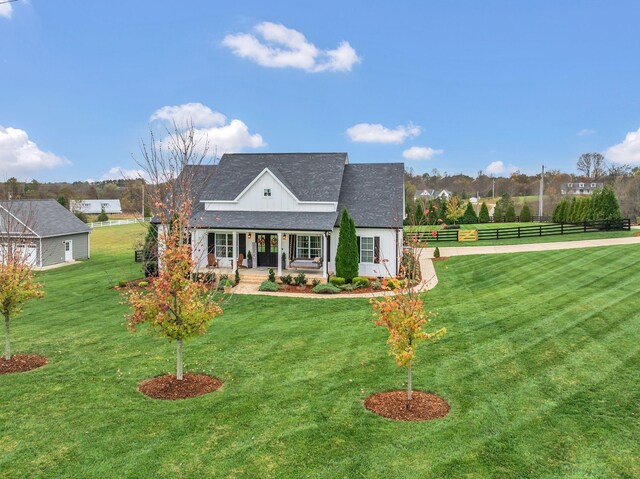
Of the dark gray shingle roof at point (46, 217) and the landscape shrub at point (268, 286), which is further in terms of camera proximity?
the dark gray shingle roof at point (46, 217)

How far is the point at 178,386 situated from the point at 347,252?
1410cm

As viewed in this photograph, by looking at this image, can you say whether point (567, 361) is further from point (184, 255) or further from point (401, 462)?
point (184, 255)

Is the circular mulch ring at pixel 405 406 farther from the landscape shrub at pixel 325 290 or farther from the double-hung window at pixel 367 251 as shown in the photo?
the double-hung window at pixel 367 251

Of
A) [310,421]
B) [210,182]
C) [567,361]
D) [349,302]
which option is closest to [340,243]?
[349,302]

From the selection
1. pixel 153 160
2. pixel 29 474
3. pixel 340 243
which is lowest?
pixel 29 474

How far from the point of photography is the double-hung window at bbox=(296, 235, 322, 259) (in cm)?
2611

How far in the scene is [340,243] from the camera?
23.4 m

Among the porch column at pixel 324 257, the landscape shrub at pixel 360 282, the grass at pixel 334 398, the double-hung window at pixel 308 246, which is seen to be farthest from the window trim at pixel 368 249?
the grass at pixel 334 398

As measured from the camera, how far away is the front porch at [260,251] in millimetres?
25312

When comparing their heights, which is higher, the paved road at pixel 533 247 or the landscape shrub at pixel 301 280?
the paved road at pixel 533 247

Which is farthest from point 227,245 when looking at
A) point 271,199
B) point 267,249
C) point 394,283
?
point 394,283

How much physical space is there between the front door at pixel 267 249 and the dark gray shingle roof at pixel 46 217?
17036 millimetres

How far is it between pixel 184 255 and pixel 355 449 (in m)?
5.29

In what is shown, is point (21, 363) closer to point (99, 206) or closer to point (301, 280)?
point (301, 280)
